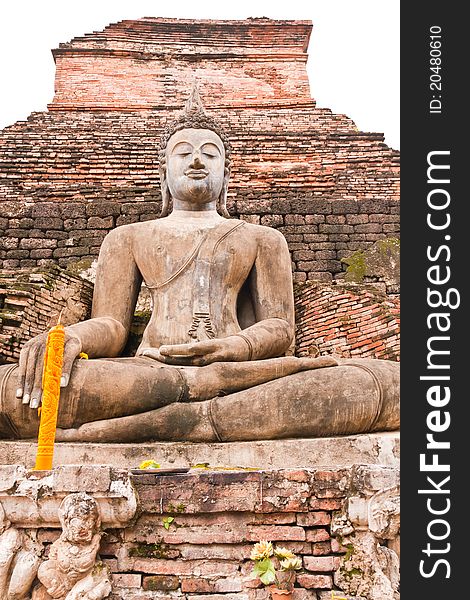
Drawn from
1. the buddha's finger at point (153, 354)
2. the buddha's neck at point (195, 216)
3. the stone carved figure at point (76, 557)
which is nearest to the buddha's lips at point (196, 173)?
the buddha's neck at point (195, 216)

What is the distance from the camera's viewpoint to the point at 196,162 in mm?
5543

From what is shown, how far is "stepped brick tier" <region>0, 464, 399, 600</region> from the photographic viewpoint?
323cm

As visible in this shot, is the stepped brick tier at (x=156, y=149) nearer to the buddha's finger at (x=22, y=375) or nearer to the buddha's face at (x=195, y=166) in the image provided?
the buddha's face at (x=195, y=166)

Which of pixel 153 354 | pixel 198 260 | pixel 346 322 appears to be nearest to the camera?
pixel 153 354

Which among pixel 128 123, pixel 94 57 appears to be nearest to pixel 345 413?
pixel 128 123

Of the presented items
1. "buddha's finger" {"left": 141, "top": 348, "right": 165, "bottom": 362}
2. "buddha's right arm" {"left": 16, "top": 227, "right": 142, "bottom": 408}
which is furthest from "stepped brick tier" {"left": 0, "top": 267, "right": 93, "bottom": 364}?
"buddha's finger" {"left": 141, "top": 348, "right": 165, "bottom": 362}

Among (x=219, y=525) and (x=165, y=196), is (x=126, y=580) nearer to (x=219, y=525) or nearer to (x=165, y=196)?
(x=219, y=525)

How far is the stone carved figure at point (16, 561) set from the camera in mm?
3238

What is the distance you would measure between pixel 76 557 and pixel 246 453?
1.14m

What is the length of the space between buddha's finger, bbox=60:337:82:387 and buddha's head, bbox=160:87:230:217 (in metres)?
1.76

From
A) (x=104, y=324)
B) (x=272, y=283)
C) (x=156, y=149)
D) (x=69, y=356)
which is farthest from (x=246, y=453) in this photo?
(x=156, y=149)

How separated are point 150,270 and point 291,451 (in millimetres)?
1931

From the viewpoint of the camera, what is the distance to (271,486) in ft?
10.9

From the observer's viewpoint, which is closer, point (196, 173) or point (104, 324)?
point (104, 324)
